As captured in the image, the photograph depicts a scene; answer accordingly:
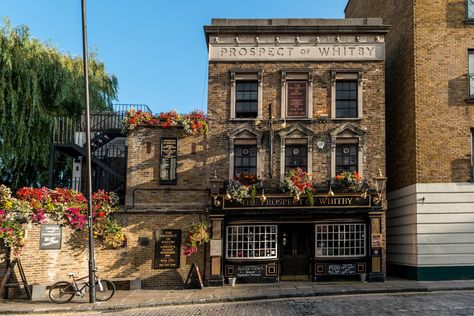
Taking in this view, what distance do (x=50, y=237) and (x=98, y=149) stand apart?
4794 millimetres

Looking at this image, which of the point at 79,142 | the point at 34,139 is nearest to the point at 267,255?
the point at 79,142

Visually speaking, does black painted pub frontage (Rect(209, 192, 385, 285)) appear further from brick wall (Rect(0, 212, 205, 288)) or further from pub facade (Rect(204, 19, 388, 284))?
brick wall (Rect(0, 212, 205, 288))

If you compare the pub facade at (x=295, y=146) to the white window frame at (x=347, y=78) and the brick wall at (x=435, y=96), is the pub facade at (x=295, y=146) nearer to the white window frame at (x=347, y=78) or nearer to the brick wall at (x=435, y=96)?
the white window frame at (x=347, y=78)

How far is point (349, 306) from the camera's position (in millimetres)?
12328

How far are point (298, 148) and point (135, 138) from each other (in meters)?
6.18

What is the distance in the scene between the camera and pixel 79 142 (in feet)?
62.2

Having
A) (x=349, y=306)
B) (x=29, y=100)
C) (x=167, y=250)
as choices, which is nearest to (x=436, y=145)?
(x=349, y=306)

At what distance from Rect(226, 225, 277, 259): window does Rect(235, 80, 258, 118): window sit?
169 inches

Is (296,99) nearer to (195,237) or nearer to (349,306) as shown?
(195,237)

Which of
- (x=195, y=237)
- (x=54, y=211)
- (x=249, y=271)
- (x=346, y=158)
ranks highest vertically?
(x=346, y=158)

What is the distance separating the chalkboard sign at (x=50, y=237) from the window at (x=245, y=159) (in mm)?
6656

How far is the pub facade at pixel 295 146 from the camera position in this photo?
16.4m

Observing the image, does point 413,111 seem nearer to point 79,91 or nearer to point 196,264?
point 196,264

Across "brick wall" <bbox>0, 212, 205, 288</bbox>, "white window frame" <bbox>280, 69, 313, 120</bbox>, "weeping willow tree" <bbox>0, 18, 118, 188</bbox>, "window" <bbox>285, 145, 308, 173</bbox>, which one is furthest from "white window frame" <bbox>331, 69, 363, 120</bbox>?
"weeping willow tree" <bbox>0, 18, 118, 188</bbox>
